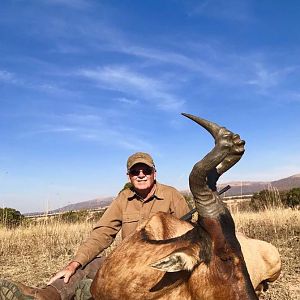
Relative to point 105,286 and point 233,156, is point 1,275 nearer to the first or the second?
point 105,286

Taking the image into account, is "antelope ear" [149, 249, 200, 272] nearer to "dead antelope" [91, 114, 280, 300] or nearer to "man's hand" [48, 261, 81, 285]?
"dead antelope" [91, 114, 280, 300]

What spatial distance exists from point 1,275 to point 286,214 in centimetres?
864

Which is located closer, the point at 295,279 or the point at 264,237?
the point at 295,279

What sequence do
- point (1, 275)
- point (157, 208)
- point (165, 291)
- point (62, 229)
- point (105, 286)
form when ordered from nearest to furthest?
point (165, 291) → point (105, 286) → point (157, 208) → point (1, 275) → point (62, 229)

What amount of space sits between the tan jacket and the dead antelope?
1.63 metres

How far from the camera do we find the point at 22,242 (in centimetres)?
1105

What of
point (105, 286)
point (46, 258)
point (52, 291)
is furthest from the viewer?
point (46, 258)

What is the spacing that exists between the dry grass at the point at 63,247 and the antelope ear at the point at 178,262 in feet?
9.63

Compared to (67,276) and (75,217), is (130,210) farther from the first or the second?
(75,217)

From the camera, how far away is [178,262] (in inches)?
119

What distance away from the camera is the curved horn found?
3.17 m

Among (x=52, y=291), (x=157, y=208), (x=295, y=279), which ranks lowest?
(x=295, y=279)

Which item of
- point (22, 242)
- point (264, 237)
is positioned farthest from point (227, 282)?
point (22, 242)

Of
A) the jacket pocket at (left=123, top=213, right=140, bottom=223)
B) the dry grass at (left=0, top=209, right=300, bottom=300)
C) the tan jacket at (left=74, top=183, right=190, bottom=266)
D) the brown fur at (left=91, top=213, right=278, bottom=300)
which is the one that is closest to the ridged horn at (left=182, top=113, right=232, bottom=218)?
the brown fur at (left=91, top=213, right=278, bottom=300)
